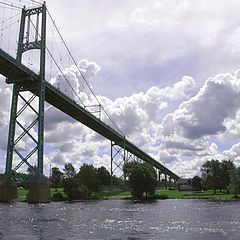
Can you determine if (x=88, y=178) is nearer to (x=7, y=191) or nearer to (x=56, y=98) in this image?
(x=56, y=98)

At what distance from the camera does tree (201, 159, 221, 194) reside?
122688 millimetres

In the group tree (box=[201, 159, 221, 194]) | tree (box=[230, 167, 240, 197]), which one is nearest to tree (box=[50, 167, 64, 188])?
tree (box=[201, 159, 221, 194])

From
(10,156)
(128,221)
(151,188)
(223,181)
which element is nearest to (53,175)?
(223,181)

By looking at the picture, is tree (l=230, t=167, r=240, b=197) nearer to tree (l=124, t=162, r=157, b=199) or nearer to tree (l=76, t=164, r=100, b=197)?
tree (l=124, t=162, r=157, b=199)

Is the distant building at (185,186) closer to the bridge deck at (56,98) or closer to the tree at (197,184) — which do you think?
the tree at (197,184)

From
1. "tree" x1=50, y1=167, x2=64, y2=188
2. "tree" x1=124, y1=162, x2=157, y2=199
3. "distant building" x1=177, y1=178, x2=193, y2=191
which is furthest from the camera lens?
"distant building" x1=177, y1=178, x2=193, y2=191

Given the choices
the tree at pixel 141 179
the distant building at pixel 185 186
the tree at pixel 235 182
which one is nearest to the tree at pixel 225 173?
the tree at pixel 235 182

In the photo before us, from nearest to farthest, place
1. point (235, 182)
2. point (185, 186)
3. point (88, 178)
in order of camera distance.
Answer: point (235, 182)
point (88, 178)
point (185, 186)

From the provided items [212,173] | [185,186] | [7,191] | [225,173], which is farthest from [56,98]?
[185,186]

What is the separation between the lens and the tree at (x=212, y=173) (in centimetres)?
12269

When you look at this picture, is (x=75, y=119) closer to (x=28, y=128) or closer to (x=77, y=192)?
(x=77, y=192)

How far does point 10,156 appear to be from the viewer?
7875 centimetres

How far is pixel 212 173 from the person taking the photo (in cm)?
12419

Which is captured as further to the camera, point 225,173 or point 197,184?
point 197,184
